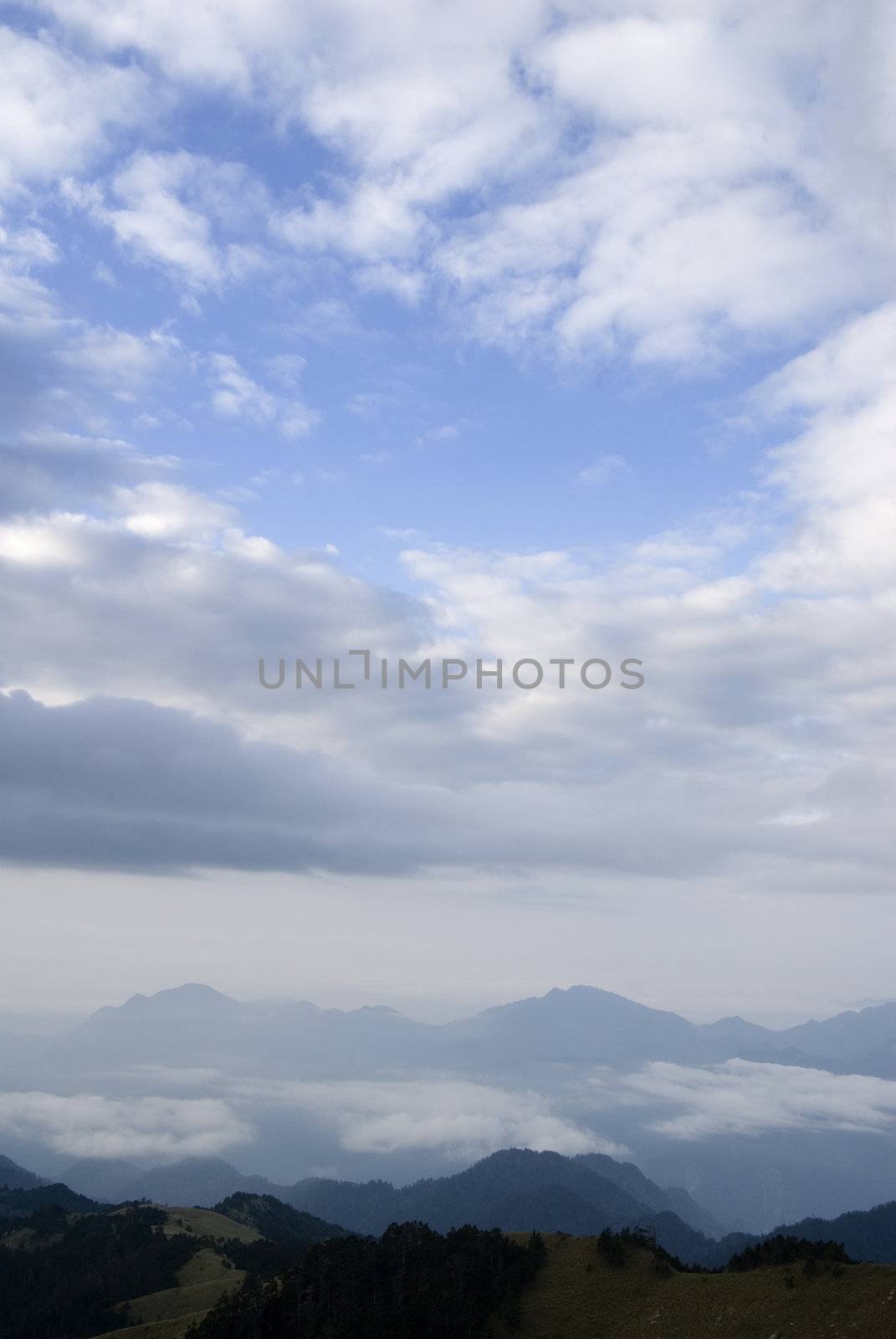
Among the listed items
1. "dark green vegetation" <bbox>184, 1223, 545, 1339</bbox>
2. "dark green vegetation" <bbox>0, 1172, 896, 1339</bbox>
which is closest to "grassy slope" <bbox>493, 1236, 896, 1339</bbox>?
"dark green vegetation" <bbox>0, 1172, 896, 1339</bbox>

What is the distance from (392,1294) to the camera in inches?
4129

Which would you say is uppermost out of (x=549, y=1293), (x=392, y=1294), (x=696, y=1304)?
(x=696, y=1304)

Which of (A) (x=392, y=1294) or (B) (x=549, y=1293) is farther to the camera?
(A) (x=392, y=1294)

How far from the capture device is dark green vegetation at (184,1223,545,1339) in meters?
95.3

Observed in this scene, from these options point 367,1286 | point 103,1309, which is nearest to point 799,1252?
point 367,1286

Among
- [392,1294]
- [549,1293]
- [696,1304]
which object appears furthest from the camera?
[392,1294]

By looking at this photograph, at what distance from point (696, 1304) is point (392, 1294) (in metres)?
37.1

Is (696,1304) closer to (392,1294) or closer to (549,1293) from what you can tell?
(549,1293)

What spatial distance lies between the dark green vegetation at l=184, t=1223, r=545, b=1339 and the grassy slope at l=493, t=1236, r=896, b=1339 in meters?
3.60

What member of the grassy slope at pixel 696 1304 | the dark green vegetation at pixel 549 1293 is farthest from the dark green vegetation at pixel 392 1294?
the grassy slope at pixel 696 1304

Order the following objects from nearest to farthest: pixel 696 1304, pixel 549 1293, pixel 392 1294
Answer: pixel 696 1304
pixel 549 1293
pixel 392 1294

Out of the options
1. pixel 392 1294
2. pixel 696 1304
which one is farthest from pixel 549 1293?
pixel 696 1304

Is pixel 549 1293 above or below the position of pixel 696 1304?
below

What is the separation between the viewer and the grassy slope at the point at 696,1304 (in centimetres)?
7669
